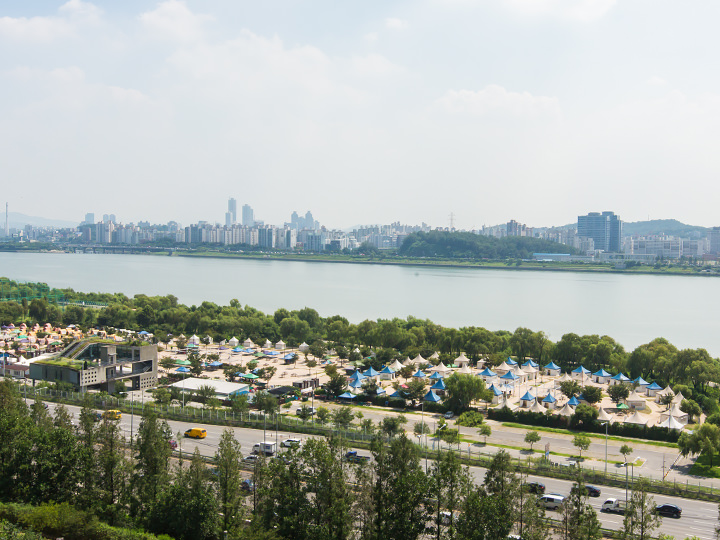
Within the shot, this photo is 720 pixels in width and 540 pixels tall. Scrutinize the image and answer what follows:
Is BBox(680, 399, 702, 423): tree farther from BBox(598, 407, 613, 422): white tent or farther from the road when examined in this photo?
the road

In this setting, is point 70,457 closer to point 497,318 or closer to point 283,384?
point 283,384

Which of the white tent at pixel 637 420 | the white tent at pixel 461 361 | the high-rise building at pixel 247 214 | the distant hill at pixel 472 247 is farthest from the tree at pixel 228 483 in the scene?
the high-rise building at pixel 247 214

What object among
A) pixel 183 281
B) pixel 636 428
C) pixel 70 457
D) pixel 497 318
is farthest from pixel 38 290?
pixel 636 428

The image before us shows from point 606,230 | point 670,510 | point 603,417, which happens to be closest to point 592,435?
point 603,417

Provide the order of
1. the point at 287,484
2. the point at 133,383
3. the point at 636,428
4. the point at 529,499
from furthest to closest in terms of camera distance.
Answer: the point at 133,383 < the point at 636,428 < the point at 287,484 < the point at 529,499

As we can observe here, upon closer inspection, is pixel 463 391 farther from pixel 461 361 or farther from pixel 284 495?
pixel 284 495

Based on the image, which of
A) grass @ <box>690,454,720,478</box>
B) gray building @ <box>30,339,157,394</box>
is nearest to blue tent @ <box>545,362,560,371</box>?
grass @ <box>690,454,720,478</box>
